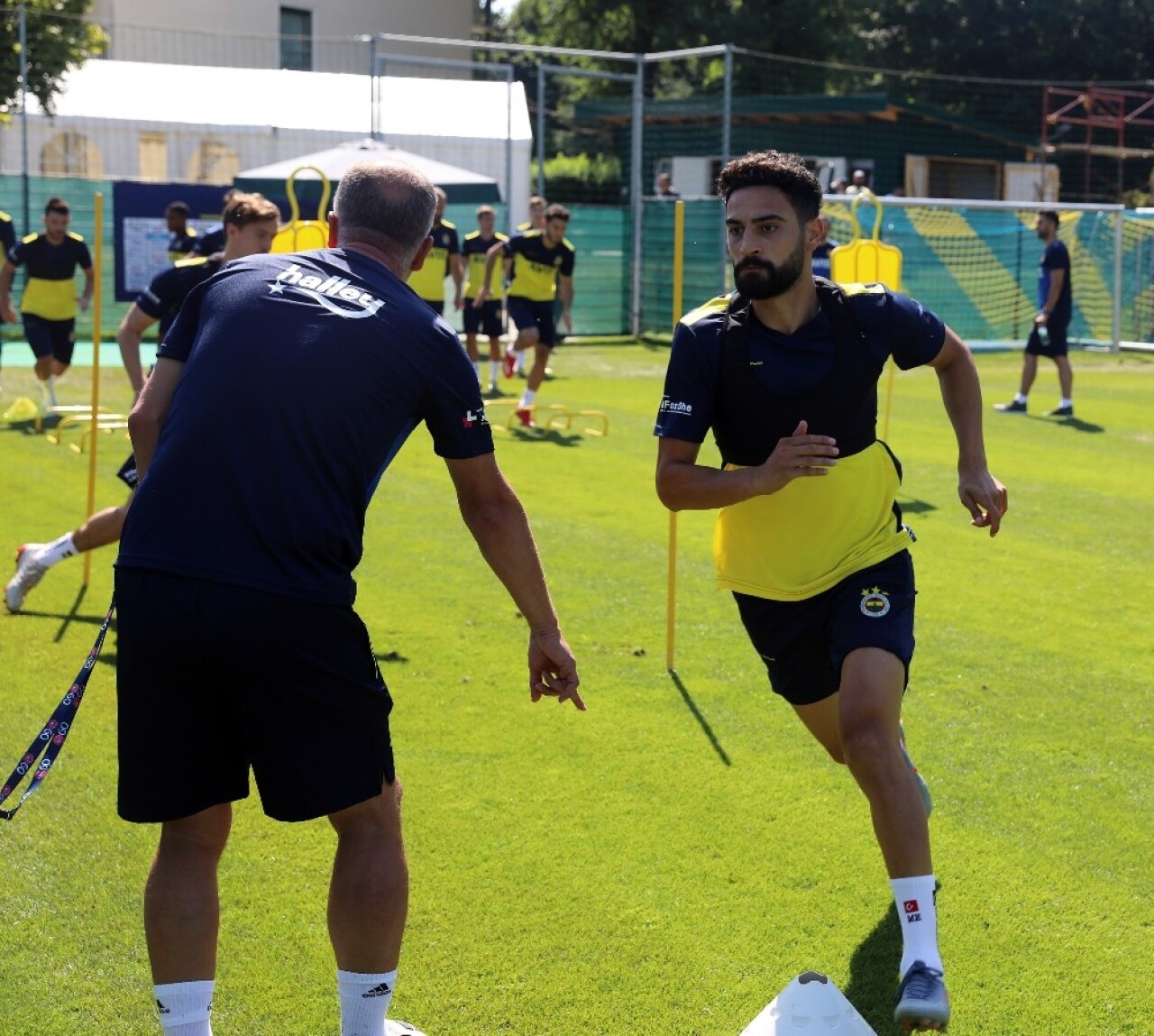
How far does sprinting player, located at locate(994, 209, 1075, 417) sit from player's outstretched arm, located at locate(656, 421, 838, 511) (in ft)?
43.3

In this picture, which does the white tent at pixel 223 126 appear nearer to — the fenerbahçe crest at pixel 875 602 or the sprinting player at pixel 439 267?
the sprinting player at pixel 439 267

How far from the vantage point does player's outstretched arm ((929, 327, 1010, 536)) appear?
455 cm

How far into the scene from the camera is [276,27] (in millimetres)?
41375

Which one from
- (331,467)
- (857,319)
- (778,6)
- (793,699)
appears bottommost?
(793,699)

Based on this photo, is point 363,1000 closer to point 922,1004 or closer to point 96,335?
point 922,1004

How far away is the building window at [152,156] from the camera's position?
26.2 m

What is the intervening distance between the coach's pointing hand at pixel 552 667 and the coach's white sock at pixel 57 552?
15.2 feet

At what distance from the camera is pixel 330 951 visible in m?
4.20

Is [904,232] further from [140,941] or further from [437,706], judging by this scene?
[140,941]

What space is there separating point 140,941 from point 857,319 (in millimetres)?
2740

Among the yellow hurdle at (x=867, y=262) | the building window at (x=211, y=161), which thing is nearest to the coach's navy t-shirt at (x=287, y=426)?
the yellow hurdle at (x=867, y=262)

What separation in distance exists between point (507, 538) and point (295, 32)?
137 ft

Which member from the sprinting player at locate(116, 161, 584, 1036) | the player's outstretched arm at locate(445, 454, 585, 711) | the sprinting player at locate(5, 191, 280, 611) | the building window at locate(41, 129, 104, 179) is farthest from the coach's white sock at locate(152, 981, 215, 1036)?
the building window at locate(41, 129, 104, 179)

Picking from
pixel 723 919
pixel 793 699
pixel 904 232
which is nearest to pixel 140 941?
pixel 723 919
